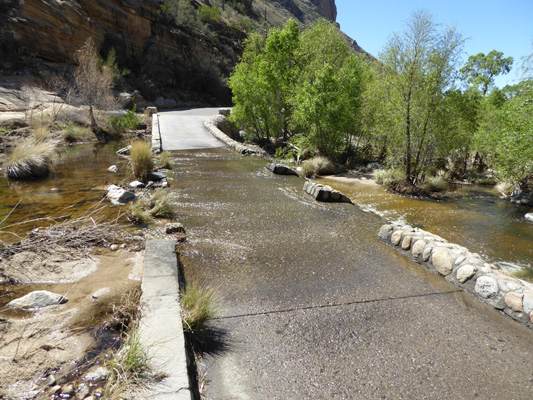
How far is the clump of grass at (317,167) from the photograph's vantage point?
40.2ft

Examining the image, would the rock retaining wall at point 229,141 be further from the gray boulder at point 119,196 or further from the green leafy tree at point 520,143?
the green leafy tree at point 520,143

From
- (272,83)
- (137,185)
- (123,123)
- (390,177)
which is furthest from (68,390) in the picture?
(123,123)

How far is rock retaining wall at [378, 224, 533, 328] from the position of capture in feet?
12.5

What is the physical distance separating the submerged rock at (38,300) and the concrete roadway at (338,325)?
1507 mm

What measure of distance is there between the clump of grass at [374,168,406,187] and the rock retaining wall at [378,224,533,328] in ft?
18.8

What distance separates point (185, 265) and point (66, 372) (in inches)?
85.3

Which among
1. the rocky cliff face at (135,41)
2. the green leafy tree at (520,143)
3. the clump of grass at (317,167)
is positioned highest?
the rocky cliff face at (135,41)

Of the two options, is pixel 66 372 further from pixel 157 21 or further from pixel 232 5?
pixel 232 5

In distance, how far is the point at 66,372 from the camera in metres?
2.52

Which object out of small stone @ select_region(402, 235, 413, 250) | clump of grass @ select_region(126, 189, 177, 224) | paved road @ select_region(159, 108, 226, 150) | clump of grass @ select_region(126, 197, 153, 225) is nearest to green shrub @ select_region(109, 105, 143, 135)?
paved road @ select_region(159, 108, 226, 150)

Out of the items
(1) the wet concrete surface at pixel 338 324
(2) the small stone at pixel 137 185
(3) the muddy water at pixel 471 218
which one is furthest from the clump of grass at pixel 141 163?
(3) the muddy water at pixel 471 218

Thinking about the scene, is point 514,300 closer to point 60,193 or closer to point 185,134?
point 60,193

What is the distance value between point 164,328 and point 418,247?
419 centimetres

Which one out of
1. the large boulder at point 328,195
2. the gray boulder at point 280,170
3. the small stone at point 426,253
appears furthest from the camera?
the gray boulder at point 280,170
